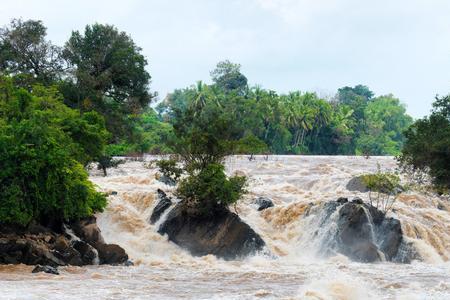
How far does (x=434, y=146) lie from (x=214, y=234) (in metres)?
8.04

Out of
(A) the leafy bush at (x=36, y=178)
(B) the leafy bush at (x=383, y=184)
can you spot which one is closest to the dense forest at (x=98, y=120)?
(A) the leafy bush at (x=36, y=178)

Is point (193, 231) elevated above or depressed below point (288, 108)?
below

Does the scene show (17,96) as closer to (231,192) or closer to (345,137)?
(231,192)

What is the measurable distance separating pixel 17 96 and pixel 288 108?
173 ft

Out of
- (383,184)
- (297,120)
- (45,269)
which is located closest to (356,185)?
(383,184)

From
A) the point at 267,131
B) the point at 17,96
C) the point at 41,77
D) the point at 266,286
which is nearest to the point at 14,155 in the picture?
the point at 17,96

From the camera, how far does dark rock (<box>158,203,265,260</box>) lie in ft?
71.2

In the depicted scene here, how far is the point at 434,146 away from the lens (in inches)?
933

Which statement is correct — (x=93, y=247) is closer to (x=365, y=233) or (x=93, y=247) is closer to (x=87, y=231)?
(x=87, y=231)

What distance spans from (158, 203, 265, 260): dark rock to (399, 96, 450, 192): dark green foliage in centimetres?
684

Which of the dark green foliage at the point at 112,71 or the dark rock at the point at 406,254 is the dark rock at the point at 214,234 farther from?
the dark green foliage at the point at 112,71

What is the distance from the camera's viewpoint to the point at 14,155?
1905cm

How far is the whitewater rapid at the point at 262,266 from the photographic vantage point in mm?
14594

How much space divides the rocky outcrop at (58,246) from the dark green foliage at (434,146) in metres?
11.1
